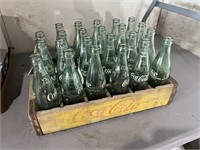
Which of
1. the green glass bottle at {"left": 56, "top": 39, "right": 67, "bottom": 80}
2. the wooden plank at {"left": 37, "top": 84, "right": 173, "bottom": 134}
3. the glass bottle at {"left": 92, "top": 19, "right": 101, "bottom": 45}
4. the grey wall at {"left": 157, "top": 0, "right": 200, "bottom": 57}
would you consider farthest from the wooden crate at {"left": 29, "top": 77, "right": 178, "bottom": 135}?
the grey wall at {"left": 157, "top": 0, "right": 200, "bottom": 57}

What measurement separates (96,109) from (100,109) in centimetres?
1

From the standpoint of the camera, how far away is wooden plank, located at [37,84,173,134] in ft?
1.63

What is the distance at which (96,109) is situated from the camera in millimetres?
531

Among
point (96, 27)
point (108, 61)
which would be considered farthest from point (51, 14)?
point (108, 61)

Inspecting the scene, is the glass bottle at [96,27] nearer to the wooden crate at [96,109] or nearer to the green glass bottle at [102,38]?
the green glass bottle at [102,38]

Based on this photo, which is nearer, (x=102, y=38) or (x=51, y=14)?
(x=102, y=38)

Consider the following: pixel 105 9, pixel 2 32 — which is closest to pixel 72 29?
pixel 105 9

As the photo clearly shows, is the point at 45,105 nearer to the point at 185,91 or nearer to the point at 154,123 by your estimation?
the point at 154,123

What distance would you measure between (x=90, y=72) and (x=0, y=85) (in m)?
0.33

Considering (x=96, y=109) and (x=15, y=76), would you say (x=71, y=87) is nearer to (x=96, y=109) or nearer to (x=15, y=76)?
(x=96, y=109)

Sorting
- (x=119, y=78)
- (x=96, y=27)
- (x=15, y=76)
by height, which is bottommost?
(x=15, y=76)

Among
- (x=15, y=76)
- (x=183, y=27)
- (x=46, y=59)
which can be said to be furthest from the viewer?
(x=183, y=27)

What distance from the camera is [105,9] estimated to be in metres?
0.93

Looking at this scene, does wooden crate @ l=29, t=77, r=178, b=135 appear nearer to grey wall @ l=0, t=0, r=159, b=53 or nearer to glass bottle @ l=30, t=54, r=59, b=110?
glass bottle @ l=30, t=54, r=59, b=110
